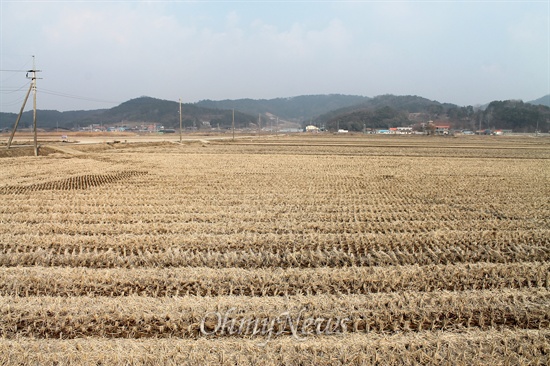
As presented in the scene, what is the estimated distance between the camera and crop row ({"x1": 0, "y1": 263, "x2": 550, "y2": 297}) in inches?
208

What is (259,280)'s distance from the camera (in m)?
5.58

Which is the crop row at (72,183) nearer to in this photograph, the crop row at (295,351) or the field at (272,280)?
the field at (272,280)

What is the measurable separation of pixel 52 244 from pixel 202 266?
297 cm

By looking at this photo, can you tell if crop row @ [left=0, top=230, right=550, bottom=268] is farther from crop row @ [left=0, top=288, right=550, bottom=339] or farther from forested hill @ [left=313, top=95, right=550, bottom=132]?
forested hill @ [left=313, top=95, right=550, bottom=132]

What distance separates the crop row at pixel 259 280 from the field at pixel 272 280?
0.09ft

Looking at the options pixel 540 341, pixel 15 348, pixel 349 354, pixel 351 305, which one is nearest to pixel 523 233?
pixel 540 341

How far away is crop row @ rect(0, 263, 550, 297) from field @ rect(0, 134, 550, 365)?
0.09 feet

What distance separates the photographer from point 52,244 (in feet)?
23.8

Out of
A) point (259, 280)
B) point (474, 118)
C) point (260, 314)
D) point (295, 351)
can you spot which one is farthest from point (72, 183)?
point (474, 118)

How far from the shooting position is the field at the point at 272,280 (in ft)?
13.1

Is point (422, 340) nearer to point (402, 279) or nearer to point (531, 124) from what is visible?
point (402, 279)

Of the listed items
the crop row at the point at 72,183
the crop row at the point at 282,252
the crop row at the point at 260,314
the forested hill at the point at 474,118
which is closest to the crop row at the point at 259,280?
the crop row at the point at 260,314

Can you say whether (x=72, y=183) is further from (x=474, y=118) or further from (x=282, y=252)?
(x=474, y=118)

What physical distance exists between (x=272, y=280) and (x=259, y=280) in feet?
0.57
